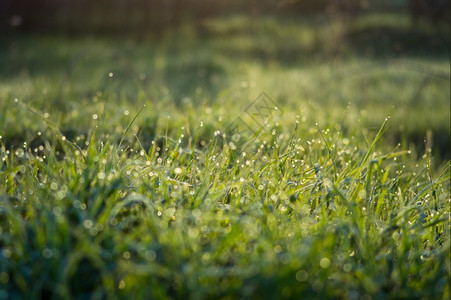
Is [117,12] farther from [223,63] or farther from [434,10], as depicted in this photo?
[434,10]

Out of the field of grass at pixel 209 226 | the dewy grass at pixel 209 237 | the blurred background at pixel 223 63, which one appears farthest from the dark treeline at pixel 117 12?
the dewy grass at pixel 209 237

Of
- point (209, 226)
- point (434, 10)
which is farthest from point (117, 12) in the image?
point (209, 226)

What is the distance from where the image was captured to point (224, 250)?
135 centimetres

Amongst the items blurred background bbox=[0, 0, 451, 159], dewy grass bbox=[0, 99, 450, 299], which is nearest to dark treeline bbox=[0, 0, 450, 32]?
blurred background bbox=[0, 0, 451, 159]

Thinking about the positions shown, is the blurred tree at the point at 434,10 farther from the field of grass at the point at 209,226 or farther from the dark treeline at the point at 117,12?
the field of grass at the point at 209,226

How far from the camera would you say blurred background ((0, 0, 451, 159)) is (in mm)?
3484

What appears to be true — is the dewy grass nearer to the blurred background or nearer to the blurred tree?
the blurred background

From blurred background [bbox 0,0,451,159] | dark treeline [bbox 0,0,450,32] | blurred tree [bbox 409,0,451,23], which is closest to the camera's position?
blurred background [bbox 0,0,451,159]

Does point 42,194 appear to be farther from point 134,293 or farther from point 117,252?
point 134,293

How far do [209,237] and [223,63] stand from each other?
654 centimetres

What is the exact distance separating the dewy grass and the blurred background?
22.2 inches

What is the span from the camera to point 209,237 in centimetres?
145

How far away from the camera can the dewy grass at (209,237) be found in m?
1.20

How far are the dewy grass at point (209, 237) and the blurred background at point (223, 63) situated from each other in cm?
57
